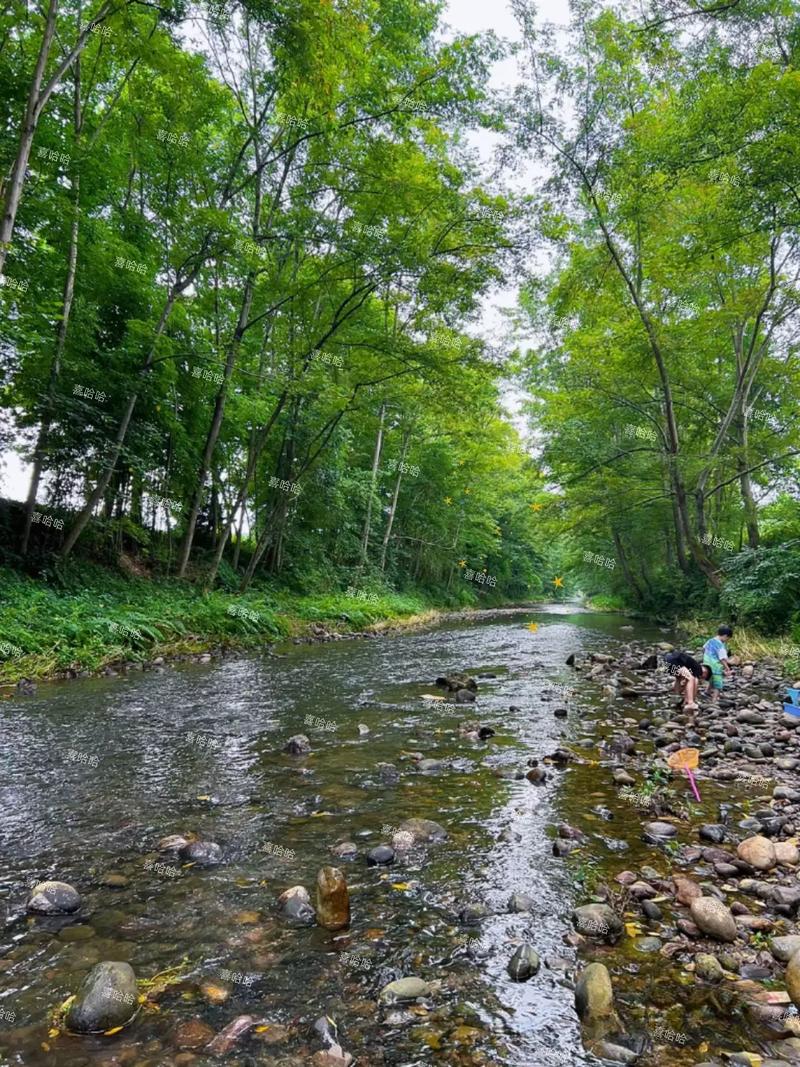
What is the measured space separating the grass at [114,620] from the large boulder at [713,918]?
9.30 meters

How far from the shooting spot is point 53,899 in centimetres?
288

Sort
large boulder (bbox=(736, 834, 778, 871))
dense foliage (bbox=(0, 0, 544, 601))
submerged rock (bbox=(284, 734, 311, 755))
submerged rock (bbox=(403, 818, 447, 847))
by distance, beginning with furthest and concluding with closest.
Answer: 1. dense foliage (bbox=(0, 0, 544, 601))
2. submerged rock (bbox=(284, 734, 311, 755))
3. submerged rock (bbox=(403, 818, 447, 847))
4. large boulder (bbox=(736, 834, 778, 871))

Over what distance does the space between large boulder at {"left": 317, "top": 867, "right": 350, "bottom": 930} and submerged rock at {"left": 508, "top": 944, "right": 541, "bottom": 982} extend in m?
0.87

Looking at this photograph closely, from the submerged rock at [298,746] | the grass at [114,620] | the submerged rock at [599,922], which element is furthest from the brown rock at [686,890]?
the grass at [114,620]

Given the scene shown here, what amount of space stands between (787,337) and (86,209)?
21524mm

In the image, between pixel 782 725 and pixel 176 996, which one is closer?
pixel 176 996

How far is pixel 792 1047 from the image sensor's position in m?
2.02

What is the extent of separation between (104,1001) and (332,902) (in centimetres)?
109

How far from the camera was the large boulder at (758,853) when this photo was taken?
3.39m

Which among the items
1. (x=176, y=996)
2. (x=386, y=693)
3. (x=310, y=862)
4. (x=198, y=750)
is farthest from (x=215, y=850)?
(x=386, y=693)

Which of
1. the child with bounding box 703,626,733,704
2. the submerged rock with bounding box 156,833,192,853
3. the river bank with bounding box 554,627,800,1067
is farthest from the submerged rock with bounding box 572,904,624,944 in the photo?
the child with bounding box 703,626,733,704

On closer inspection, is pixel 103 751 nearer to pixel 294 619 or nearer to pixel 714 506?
pixel 294 619

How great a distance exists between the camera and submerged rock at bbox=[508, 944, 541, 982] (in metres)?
2.44

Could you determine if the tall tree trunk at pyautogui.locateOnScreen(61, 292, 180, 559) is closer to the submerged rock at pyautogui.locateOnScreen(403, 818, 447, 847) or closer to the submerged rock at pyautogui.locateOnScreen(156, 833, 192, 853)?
the submerged rock at pyautogui.locateOnScreen(156, 833, 192, 853)
